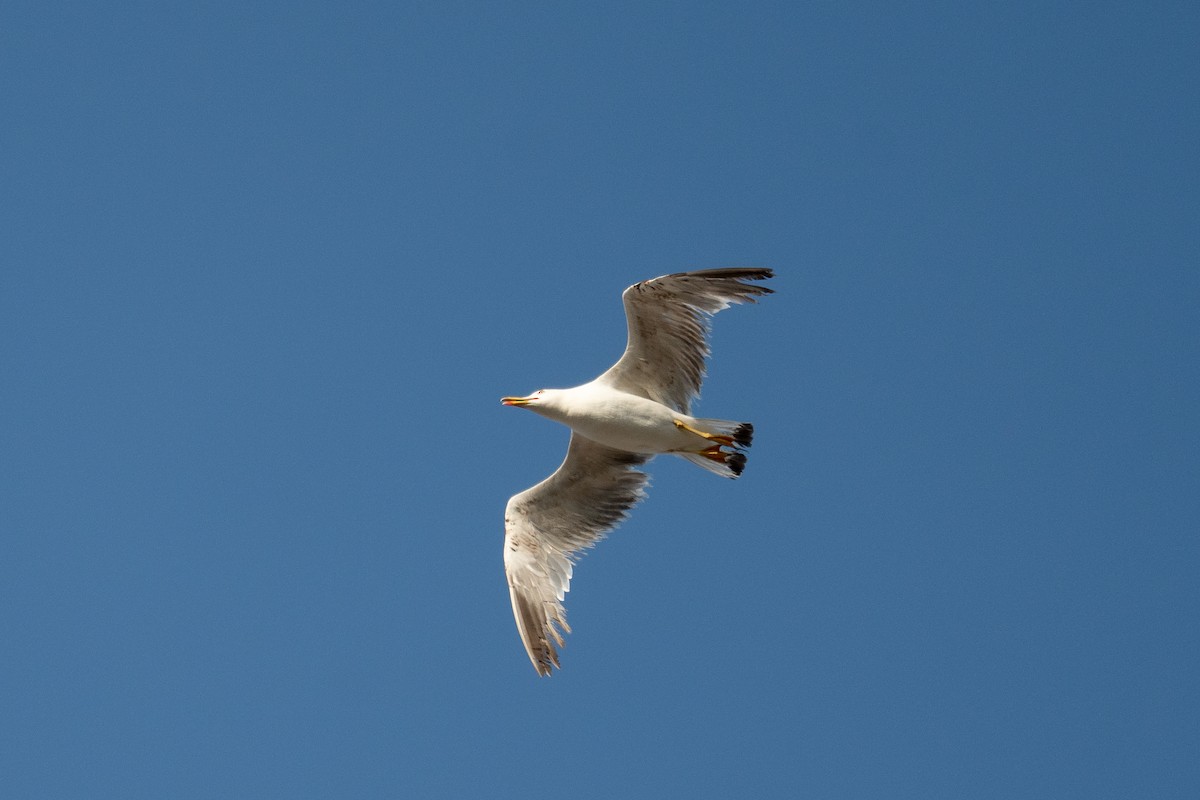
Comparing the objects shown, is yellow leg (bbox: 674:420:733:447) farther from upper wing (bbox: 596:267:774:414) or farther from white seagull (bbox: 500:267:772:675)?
upper wing (bbox: 596:267:774:414)

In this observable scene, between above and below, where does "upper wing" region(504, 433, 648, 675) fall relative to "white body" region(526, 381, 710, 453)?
below

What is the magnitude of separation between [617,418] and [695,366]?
2.70ft

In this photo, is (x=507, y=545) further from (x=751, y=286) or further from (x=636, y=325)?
(x=751, y=286)

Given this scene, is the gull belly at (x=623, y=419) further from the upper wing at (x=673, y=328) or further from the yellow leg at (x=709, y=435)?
the upper wing at (x=673, y=328)

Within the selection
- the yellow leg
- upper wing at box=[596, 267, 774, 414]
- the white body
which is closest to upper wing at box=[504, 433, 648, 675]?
the white body

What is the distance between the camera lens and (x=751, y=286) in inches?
499

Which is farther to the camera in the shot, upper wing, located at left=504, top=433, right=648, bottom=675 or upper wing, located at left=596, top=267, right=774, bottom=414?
upper wing, located at left=504, top=433, right=648, bottom=675

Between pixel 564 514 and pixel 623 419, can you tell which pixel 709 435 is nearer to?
pixel 623 419

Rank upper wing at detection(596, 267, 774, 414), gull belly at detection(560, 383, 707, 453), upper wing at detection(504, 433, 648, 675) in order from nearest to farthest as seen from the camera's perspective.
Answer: upper wing at detection(596, 267, 774, 414), gull belly at detection(560, 383, 707, 453), upper wing at detection(504, 433, 648, 675)

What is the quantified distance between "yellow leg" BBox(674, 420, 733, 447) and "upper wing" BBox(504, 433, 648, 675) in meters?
1.11

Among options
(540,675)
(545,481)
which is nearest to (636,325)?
A: (545,481)

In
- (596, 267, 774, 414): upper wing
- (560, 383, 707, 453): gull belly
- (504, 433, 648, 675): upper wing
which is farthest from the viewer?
(504, 433, 648, 675): upper wing

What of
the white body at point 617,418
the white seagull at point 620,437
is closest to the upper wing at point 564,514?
the white seagull at point 620,437

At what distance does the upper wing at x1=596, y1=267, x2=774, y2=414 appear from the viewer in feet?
41.6
